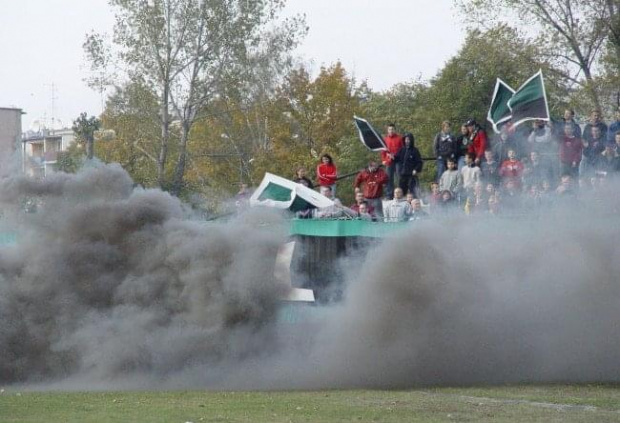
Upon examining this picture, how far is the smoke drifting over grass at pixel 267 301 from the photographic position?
62.6 ft

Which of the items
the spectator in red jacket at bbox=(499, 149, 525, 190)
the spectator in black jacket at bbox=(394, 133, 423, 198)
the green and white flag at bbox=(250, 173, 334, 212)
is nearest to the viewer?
the spectator in red jacket at bbox=(499, 149, 525, 190)

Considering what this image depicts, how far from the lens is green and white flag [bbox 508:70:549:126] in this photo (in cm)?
2700

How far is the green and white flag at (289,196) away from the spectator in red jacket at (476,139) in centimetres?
370

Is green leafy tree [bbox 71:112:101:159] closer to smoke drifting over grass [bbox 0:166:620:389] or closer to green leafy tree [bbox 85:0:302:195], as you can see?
green leafy tree [bbox 85:0:302:195]

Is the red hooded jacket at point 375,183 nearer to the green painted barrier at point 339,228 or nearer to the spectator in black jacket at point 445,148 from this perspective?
the spectator in black jacket at point 445,148

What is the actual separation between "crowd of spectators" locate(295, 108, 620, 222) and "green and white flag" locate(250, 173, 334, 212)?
632 mm

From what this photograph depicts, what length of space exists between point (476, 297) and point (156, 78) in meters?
32.8

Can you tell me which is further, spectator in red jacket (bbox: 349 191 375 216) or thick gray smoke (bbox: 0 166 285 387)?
Result: spectator in red jacket (bbox: 349 191 375 216)

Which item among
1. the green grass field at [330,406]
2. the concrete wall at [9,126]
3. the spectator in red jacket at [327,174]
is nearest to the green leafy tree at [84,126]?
the concrete wall at [9,126]

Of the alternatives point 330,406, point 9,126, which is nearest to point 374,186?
point 330,406

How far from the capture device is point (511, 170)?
24672 mm

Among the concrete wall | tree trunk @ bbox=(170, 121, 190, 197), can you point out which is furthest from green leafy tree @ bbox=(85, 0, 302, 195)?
the concrete wall

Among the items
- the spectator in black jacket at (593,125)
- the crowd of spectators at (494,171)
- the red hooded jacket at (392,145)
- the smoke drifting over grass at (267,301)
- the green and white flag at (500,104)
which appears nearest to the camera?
the smoke drifting over grass at (267,301)

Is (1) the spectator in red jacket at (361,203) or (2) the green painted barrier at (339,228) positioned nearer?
(2) the green painted barrier at (339,228)
